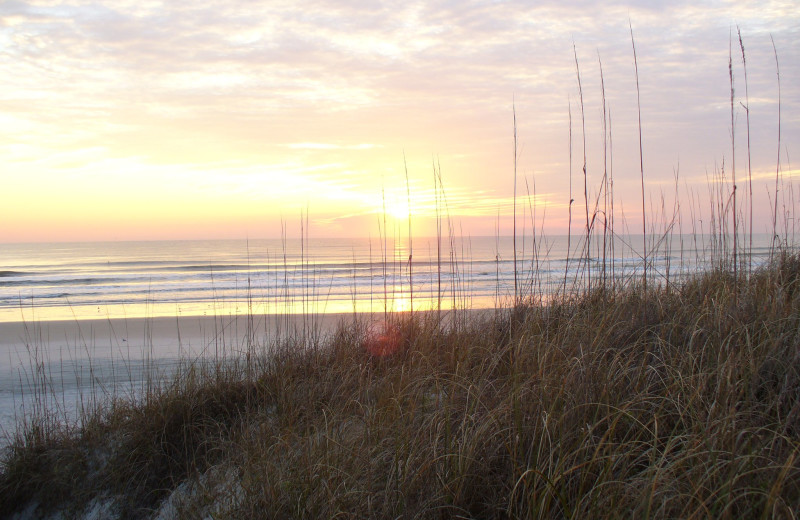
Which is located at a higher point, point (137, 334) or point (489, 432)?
point (489, 432)

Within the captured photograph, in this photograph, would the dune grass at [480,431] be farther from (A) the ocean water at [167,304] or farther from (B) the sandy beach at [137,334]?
(B) the sandy beach at [137,334]

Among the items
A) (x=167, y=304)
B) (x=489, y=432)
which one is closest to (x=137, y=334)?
(x=167, y=304)

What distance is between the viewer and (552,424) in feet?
6.25

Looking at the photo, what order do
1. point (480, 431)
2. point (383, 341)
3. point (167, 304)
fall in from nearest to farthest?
point (480, 431)
point (383, 341)
point (167, 304)

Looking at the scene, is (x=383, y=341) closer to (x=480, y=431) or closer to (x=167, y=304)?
(x=480, y=431)

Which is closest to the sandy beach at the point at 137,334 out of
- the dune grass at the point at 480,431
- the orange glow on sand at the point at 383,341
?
the orange glow on sand at the point at 383,341

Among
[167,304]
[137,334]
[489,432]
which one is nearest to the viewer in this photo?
[489,432]

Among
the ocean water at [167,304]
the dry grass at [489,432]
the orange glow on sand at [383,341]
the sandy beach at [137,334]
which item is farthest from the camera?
the sandy beach at [137,334]

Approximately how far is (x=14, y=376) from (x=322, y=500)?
16.3ft

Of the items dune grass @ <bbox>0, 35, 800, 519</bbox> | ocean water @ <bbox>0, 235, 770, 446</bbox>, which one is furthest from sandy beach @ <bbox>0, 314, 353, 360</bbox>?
dune grass @ <bbox>0, 35, 800, 519</bbox>

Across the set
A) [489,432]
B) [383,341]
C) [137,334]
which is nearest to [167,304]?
[137,334]

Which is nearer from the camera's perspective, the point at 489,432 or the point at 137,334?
the point at 489,432

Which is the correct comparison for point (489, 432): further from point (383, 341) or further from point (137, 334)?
point (137, 334)

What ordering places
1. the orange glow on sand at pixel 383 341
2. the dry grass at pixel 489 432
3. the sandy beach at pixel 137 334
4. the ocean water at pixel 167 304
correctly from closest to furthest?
the dry grass at pixel 489 432
the orange glow on sand at pixel 383 341
the ocean water at pixel 167 304
the sandy beach at pixel 137 334
